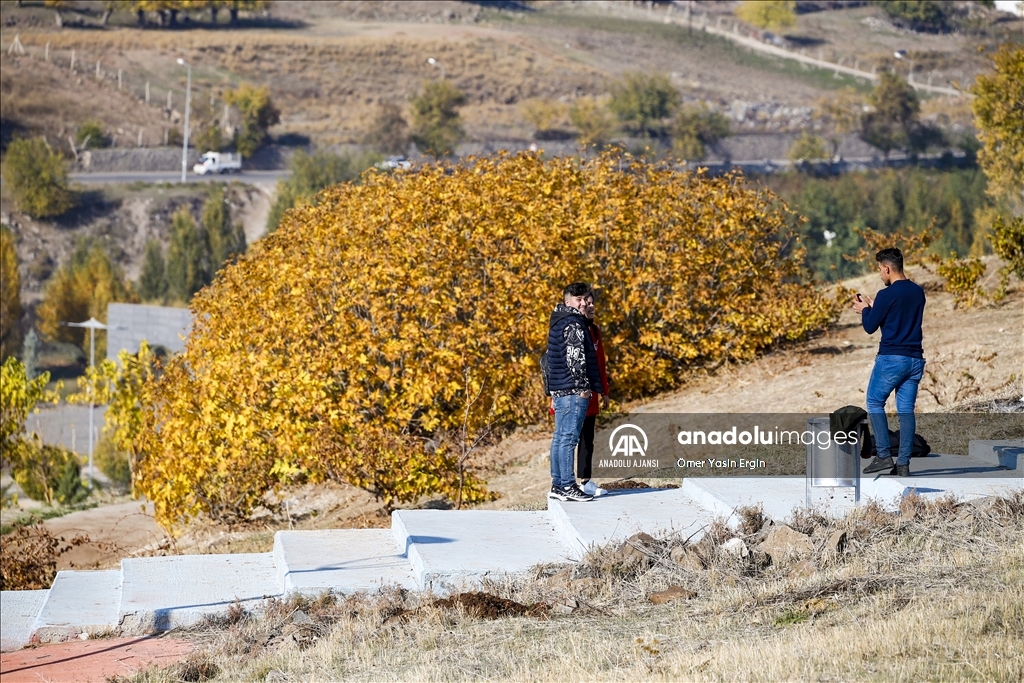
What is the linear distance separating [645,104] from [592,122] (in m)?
5.76

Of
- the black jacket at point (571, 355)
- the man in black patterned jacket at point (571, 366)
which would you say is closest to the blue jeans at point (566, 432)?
the man in black patterned jacket at point (571, 366)

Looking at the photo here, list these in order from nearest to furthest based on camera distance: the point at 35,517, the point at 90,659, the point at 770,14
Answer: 1. the point at 90,659
2. the point at 35,517
3. the point at 770,14

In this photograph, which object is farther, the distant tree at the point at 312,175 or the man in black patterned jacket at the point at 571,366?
the distant tree at the point at 312,175

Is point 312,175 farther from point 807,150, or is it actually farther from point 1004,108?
point 1004,108

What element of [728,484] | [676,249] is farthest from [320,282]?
[728,484]

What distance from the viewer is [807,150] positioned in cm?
8419

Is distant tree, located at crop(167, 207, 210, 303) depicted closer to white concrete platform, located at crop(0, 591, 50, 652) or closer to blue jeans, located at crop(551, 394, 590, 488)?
white concrete platform, located at crop(0, 591, 50, 652)

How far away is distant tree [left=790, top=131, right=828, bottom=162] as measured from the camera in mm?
84000

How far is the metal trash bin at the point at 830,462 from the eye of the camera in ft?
29.1

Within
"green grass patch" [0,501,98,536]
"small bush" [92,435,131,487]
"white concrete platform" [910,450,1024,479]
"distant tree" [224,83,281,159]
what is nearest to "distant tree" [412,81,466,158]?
"distant tree" [224,83,281,159]

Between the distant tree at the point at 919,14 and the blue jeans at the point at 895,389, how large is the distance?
467 feet

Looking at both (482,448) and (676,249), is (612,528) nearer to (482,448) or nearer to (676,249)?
(482,448)

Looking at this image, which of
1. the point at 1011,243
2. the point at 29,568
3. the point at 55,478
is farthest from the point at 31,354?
the point at 1011,243

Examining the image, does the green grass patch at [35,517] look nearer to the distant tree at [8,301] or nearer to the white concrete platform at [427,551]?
the white concrete platform at [427,551]
